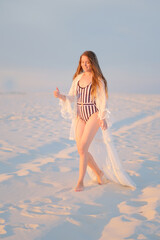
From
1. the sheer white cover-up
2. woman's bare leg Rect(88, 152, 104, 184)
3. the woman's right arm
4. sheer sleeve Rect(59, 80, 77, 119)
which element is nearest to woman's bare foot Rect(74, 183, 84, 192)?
woman's bare leg Rect(88, 152, 104, 184)

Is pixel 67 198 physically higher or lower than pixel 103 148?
lower

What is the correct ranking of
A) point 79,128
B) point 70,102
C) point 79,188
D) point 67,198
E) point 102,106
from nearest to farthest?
point 67,198 → point 102,106 → point 79,188 → point 79,128 → point 70,102

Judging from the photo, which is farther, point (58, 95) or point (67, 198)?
point (58, 95)

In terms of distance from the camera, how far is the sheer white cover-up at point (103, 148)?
12.0 ft

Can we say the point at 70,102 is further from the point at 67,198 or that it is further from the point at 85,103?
the point at 67,198

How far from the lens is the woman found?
11.6 feet

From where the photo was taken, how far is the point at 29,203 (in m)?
3.25

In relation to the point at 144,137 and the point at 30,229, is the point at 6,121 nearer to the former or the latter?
the point at 144,137

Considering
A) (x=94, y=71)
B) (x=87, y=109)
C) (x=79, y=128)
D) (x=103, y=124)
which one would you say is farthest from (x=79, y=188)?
(x=94, y=71)

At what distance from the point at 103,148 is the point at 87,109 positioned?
686 mm

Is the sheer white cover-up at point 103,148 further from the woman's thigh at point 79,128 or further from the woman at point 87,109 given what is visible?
the woman's thigh at point 79,128

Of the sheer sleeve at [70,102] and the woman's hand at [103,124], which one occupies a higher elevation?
the sheer sleeve at [70,102]

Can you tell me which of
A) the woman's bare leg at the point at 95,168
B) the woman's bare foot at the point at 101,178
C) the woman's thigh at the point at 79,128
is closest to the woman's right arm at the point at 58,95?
the woman's thigh at the point at 79,128

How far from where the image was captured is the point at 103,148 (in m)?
3.92
